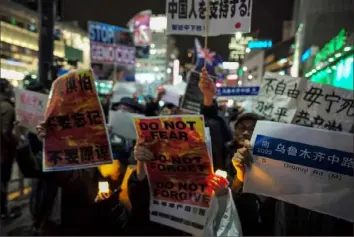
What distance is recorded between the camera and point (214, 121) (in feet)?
12.2

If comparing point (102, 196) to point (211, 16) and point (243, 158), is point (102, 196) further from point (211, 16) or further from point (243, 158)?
point (211, 16)

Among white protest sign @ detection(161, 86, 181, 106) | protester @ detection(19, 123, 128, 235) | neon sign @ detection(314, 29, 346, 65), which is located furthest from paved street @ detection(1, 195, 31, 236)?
neon sign @ detection(314, 29, 346, 65)

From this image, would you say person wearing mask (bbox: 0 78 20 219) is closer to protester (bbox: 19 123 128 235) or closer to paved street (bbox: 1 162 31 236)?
paved street (bbox: 1 162 31 236)

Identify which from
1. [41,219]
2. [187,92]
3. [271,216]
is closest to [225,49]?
[187,92]

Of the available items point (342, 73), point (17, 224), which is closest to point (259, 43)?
point (17, 224)

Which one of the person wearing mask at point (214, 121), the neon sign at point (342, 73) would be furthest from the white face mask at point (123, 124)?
the neon sign at point (342, 73)

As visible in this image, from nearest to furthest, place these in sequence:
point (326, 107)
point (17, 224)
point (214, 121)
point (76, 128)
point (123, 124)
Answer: point (76, 128) < point (214, 121) < point (326, 107) < point (123, 124) < point (17, 224)

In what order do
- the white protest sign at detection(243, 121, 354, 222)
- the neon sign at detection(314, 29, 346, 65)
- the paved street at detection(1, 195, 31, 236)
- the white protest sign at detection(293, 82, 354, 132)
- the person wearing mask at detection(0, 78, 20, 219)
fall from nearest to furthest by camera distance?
1. the white protest sign at detection(243, 121, 354, 222)
2. the white protest sign at detection(293, 82, 354, 132)
3. the paved street at detection(1, 195, 31, 236)
4. the person wearing mask at detection(0, 78, 20, 219)
5. the neon sign at detection(314, 29, 346, 65)

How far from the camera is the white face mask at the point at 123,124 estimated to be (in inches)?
163

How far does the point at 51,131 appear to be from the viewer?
9.64 feet

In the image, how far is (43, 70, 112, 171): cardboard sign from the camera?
287 cm

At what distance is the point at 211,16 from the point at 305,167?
116cm

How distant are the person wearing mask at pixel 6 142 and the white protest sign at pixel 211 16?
3.62 meters

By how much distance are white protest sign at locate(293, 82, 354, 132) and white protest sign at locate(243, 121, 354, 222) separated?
81.9 inches
